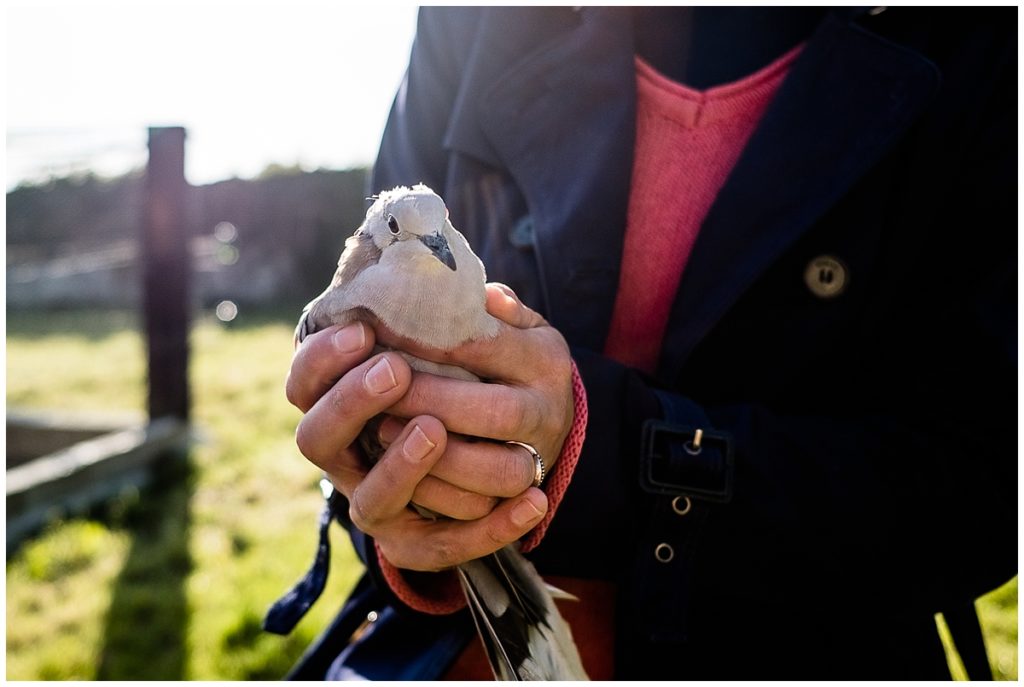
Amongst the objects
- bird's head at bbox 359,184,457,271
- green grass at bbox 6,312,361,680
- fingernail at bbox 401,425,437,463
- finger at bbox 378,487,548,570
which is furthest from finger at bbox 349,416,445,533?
green grass at bbox 6,312,361,680

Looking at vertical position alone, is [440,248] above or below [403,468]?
above

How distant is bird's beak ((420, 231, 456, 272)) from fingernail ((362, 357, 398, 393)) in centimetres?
28

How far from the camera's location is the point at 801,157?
1614mm

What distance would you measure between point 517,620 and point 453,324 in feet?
1.73

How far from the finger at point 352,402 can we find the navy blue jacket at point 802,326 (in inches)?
15.2

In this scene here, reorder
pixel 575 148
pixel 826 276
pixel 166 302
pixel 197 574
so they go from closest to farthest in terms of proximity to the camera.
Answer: pixel 826 276
pixel 575 148
pixel 197 574
pixel 166 302

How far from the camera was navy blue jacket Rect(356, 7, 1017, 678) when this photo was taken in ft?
4.81

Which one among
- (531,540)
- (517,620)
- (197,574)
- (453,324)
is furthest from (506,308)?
(197,574)

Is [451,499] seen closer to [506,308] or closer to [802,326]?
[506,308]

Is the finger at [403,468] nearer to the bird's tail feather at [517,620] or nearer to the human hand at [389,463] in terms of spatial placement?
the human hand at [389,463]

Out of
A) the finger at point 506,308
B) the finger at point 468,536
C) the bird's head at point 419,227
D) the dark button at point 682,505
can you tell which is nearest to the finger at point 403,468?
the finger at point 468,536

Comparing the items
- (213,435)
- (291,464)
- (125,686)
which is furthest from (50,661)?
(213,435)

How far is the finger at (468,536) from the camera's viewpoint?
1271 millimetres

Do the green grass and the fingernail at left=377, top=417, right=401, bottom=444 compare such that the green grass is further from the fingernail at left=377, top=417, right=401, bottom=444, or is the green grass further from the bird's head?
the bird's head
